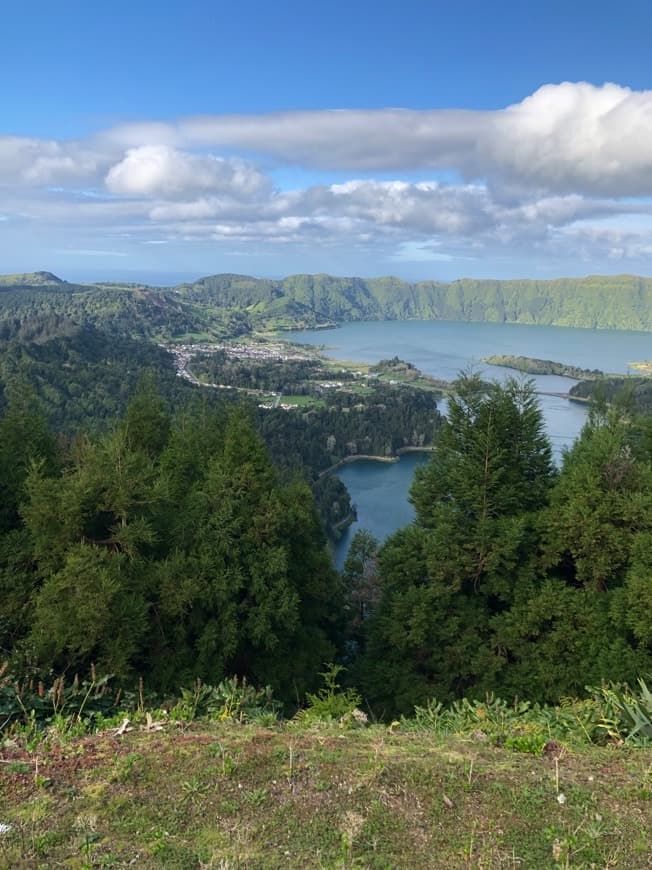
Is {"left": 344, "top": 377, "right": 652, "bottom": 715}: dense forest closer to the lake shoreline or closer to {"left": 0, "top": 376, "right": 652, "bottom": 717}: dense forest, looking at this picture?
{"left": 0, "top": 376, "right": 652, "bottom": 717}: dense forest

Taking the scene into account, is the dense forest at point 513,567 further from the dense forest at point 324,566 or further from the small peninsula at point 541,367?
the small peninsula at point 541,367

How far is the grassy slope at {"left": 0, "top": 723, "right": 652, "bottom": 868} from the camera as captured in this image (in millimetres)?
4074

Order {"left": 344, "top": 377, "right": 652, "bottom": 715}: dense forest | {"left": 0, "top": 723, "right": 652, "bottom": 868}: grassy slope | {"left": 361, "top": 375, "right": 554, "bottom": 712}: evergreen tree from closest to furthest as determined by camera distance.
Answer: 1. {"left": 0, "top": 723, "right": 652, "bottom": 868}: grassy slope
2. {"left": 344, "top": 377, "right": 652, "bottom": 715}: dense forest
3. {"left": 361, "top": 375, "right": 554, "bottom": 712}: evergreen tree

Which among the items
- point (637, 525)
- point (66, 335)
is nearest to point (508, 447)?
point (637, 525)

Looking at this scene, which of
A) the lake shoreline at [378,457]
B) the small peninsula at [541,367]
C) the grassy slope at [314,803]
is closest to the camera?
the grassy slope at [314,803]

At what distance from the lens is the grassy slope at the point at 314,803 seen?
407 centimetres

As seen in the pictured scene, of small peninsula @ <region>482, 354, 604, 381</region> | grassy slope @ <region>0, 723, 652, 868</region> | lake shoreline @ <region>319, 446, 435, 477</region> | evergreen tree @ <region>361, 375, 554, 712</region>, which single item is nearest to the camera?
grassy slope @ <region>0, 723, 652, 868</region>

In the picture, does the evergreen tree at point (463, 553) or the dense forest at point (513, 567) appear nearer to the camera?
the dense forest at point (513, 567)

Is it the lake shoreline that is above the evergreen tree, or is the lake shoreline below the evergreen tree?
below

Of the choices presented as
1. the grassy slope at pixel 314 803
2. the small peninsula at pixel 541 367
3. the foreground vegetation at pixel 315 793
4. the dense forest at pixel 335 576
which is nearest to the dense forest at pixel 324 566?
the dense forest at pixel 335 576

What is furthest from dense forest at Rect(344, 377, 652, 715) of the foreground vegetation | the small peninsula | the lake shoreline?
the small peninsula

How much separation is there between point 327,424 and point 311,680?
287 feet

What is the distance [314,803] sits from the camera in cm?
466

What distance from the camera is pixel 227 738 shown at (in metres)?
5.61
